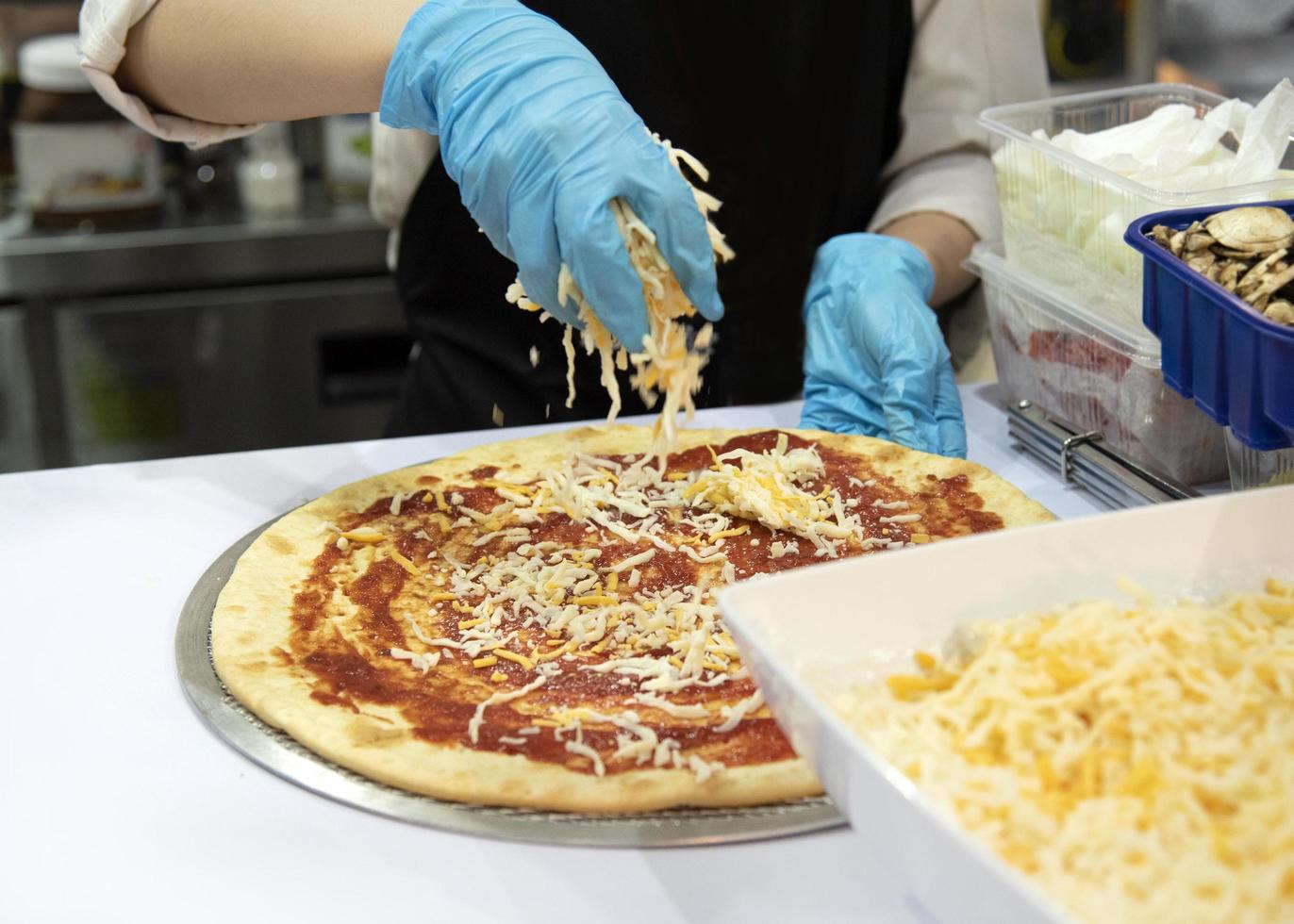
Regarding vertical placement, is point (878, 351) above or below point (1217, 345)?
below

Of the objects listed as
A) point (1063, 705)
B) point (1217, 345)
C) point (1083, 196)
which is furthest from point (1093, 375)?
point (1063, 705)

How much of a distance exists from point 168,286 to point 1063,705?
3.25m

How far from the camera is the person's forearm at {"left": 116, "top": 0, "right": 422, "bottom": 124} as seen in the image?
1729 mm

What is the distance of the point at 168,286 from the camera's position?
364 centimetres

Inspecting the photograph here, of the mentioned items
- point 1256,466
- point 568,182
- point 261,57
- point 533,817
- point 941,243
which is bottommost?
point 533,817

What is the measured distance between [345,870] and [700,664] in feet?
1.44

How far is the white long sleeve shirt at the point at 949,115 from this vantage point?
240 centimetres

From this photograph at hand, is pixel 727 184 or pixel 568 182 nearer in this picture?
A: pixel 568 182

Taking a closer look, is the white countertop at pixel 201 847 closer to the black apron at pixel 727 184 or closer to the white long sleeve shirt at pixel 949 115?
the black apron at pixel 727 184

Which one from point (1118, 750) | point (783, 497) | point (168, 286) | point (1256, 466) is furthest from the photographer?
point (168, 286)

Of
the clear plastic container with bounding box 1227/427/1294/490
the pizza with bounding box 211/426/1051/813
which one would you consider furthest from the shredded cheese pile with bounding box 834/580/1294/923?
the clear plastic container with bounding box 1227/427/1294/490

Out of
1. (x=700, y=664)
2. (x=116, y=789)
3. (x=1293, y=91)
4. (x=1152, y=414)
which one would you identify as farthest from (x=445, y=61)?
(x=1293, y=91)

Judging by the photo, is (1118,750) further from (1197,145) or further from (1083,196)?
(1197,145)

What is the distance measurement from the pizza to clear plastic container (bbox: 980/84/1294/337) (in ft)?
1.02
